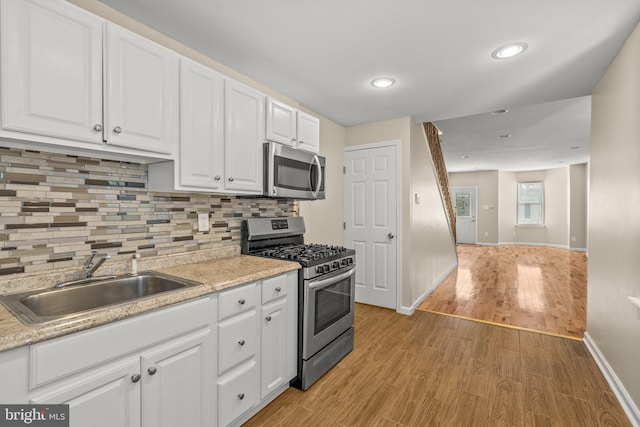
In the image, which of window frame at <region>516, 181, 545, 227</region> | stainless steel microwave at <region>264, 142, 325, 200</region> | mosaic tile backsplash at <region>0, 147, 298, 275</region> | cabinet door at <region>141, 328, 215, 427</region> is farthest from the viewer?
window frame at <region>516, 181, 545, 227</region>

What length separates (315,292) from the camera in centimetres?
225

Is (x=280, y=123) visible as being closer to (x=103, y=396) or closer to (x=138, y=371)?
(x=138, y=371)

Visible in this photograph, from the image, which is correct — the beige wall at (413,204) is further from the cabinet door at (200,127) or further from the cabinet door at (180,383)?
the cabinet door at (180,383)

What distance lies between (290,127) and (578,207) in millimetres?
9943

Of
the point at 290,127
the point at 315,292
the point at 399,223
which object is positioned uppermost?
the point at 290,127

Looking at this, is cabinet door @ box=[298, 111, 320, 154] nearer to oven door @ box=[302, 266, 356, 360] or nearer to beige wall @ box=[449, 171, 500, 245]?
oven door @ box=[302, 266, 356, 360]

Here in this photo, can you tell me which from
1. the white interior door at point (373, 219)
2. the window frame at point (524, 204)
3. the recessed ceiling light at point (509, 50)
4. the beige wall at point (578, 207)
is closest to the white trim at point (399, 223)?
the white interior door at point (373, 219)

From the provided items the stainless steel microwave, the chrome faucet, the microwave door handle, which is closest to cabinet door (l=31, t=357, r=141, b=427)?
the chrome faucet

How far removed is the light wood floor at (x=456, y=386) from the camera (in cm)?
192

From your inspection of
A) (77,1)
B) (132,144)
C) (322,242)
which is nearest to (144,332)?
(132,144)

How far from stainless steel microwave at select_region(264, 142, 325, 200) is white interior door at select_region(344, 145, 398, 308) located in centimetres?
130

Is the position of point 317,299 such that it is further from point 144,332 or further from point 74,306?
point 74,306

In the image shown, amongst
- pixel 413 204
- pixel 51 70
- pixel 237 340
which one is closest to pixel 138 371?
pixel 237 340

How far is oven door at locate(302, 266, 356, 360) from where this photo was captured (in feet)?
7.23
